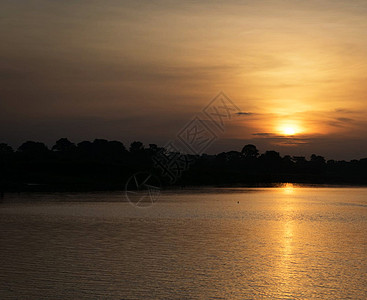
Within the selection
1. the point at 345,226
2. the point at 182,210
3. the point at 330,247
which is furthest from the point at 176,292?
the point at 182,210

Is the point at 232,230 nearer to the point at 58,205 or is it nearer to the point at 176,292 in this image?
the point at 176,292

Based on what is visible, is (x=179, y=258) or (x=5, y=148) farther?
(x=5, y=148)

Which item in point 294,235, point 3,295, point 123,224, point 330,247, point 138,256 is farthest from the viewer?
point 123,224

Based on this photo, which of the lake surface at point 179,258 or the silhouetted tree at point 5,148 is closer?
the lake surface at point 179,258

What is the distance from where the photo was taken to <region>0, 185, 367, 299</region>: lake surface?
20375mm

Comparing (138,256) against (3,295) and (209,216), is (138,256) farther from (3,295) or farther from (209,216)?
(209,216)

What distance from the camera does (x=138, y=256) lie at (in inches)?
1082

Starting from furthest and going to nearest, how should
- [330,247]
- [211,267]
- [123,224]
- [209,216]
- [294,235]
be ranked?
[209,216] < [123,224] < [294,235] < [330,247] < [211,267]

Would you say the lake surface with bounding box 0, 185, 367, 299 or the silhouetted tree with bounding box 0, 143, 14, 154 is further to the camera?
the silhouetted tree with bounding box 0, 143, 14, 154

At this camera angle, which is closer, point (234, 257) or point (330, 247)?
point (234, 257)

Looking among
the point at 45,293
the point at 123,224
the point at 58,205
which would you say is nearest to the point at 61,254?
the point at 45,293

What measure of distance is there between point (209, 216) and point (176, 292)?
31572 millimetres

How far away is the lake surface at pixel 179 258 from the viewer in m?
20.4

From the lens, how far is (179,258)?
27047 millimetres
